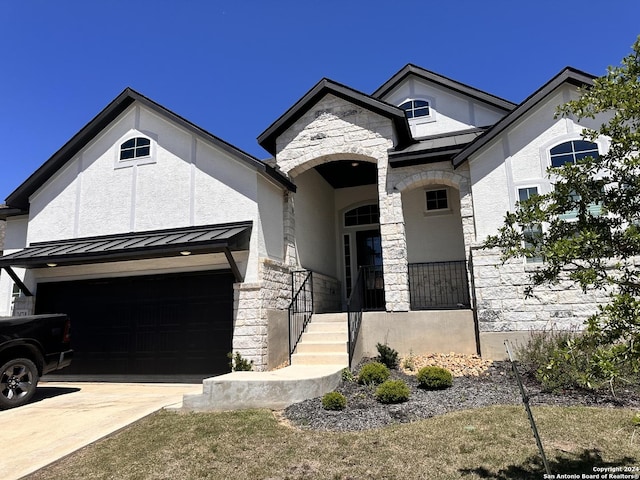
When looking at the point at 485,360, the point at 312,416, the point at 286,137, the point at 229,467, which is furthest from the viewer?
the point at 286,137

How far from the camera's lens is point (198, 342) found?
9836 mm

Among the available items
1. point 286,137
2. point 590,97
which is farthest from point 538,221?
point 286,137

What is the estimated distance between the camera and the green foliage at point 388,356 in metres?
9.16

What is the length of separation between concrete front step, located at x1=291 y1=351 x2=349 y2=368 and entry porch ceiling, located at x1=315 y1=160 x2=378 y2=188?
227 inches

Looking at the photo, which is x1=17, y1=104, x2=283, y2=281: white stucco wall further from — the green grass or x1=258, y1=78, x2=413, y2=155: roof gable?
the green grass

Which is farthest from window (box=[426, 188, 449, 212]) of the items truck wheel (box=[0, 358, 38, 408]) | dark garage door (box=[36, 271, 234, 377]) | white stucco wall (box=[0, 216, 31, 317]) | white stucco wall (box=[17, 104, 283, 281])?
white stucco wall (box=[0, 216, 31, 317])

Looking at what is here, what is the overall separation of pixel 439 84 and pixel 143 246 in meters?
10.4

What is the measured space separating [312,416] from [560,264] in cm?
430

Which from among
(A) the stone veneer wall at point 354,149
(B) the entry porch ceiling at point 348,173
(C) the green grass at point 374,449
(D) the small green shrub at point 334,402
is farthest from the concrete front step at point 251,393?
(B) the entry porch ceiling at point 348,173

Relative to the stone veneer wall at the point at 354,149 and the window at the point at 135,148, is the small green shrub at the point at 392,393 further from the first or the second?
the window at the point at 135,148

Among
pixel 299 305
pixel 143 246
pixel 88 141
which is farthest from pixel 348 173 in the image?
pixel 88 141

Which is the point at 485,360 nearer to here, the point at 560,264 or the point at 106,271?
the point at 560,264

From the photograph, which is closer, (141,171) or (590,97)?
(590,97)

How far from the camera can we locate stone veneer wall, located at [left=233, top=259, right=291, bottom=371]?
9031 mm
